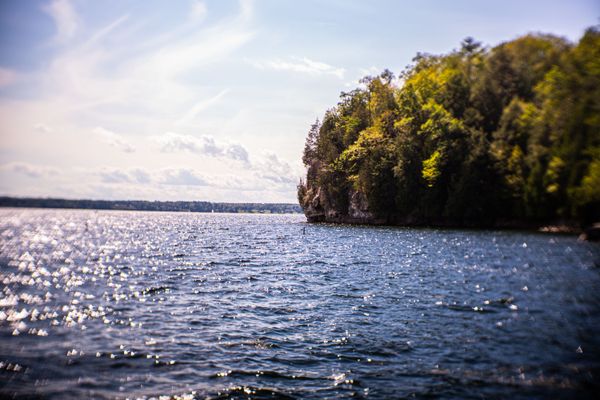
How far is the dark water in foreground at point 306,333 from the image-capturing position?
38.1ft

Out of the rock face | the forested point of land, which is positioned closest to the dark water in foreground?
the forested point of land

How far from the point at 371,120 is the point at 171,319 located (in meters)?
106

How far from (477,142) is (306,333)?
82237 millimetres

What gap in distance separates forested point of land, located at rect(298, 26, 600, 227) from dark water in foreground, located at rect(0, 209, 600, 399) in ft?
146

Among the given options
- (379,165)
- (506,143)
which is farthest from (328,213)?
(506,143)

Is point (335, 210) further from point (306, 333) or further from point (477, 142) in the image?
point (306, 333)

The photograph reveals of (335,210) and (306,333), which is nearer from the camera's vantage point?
(306,333)

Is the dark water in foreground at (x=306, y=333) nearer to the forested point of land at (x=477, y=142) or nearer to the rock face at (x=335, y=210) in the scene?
the forested point of land at (x=477, y=142)

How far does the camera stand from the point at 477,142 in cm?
8738

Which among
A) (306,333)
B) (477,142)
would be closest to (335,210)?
(477,142)

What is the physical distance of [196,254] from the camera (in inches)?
1853

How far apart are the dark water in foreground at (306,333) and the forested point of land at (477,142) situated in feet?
146

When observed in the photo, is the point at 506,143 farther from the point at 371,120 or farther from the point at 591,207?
the point at 371,120

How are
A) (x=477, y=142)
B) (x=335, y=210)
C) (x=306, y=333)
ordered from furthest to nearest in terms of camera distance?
(x=335, y=210) < (x=477, y=142) < (x=306, y=333)
